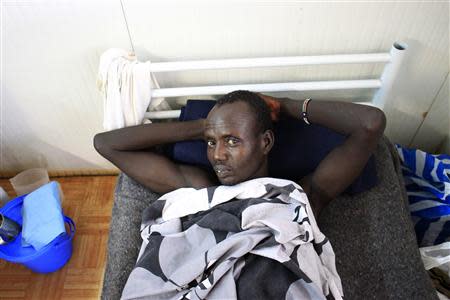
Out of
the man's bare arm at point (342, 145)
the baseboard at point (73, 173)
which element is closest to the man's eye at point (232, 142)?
the man's bare arm at point (342, 145)

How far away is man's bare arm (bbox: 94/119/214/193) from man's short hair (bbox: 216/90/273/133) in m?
0.20

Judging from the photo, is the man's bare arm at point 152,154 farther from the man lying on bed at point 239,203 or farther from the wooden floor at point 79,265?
the wooden floor at point 79,265

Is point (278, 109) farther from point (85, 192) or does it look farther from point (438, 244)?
point (85, 192)

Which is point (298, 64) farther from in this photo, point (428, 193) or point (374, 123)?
point (428, 193)

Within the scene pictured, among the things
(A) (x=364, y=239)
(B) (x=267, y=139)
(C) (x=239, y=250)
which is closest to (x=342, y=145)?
(B) (x=267, y=139)

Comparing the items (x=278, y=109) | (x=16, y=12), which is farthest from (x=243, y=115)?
(x=16, y=12)

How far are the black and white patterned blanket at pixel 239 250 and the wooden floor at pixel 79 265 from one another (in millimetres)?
608

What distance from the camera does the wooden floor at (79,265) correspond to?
4.82ft

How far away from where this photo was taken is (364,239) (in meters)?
1.15

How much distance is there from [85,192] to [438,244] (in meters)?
1.59

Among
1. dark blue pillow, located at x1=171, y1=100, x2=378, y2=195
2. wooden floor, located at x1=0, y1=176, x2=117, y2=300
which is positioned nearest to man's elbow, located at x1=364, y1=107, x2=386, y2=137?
dark blue pillow, located at x1=171, y1=100, x2=378, y2=195

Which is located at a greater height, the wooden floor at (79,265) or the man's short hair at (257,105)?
the man's short hair at (257,105)

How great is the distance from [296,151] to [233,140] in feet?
1.04

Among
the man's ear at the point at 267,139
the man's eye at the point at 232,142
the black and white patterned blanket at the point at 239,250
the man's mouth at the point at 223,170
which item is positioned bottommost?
the black and white patterned blanket at the point at 239,250
